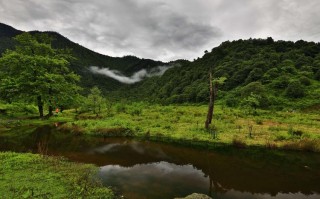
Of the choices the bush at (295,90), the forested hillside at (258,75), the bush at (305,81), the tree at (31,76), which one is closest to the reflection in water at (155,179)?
the tree at (31,76)

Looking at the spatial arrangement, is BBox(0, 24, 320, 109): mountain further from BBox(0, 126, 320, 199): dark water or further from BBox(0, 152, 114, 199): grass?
BBox(0, 152, 114, 199): grass

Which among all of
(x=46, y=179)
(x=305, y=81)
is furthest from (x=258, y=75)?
(x=46, y=179)

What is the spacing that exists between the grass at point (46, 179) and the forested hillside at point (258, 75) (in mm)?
40992

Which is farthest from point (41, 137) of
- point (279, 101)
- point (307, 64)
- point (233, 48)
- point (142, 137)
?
point (233, 48)

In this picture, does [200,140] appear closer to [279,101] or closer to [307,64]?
[279,101]

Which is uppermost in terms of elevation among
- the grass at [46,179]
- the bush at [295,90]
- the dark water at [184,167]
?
the bush at [295,90]

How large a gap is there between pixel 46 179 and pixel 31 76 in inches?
1260

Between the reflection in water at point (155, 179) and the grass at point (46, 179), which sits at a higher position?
the grass at point (46, 179)

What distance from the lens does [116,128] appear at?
32.8 metres

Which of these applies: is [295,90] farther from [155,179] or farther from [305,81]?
[155,179]

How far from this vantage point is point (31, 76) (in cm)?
4303

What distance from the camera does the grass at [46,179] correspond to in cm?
1338

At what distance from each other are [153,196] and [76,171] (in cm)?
538

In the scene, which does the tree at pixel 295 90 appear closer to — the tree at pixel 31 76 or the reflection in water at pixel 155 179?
the tree at pixel 31 76
